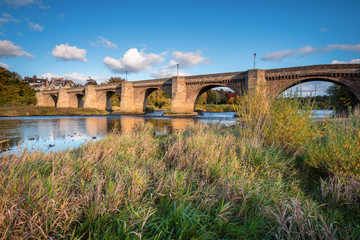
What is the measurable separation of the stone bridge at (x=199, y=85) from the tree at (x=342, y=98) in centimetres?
608

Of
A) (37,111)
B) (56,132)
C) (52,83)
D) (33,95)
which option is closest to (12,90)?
(33,95)

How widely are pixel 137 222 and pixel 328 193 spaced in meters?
3.14

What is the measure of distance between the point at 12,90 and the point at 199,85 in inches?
1785

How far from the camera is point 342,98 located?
24203 mm

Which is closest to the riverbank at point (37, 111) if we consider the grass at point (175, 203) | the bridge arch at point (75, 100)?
the bridge arch at point (75, 100)

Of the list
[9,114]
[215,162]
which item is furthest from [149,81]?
[215,162]

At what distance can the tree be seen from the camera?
23.5 metres

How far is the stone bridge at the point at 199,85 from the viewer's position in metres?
18.5

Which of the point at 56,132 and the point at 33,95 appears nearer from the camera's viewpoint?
the point at 56,132

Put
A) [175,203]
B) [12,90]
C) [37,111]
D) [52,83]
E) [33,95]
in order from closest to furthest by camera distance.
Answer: [175,203] → [37,111] → [12,90] → [33,95] → [52,83]

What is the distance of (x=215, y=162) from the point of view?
10.8 ft

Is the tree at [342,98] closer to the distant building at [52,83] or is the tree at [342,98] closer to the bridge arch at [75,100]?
the bridge arch at [75,100]

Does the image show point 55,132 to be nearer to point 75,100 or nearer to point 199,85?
point 199,85

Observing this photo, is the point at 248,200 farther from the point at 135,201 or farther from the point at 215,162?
the point at 135,201
